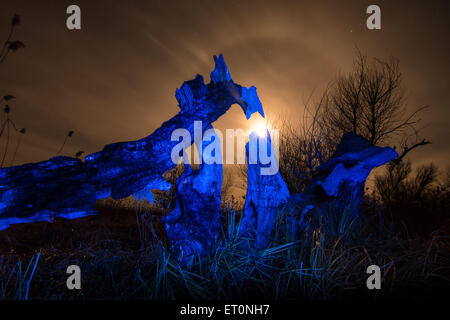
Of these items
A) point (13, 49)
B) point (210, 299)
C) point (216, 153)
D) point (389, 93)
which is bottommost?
point (210, 299)

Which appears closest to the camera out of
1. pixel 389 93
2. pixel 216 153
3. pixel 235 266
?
pixel 235 266

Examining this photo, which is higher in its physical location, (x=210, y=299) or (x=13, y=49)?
(x=13, y=49)

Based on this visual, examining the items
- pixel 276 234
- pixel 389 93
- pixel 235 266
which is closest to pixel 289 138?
pixel 389 93

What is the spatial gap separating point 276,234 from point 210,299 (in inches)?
44.8

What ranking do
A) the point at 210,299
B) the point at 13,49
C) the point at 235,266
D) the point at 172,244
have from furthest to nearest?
the point at 13,49 < the point at 172,244 < the point at 235,266 < the point at 210,299

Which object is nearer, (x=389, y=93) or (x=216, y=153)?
(x=216, y=153)

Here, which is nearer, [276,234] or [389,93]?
[276,234]

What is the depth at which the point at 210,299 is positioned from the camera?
2.01 meters
